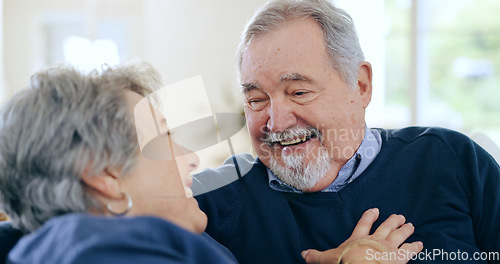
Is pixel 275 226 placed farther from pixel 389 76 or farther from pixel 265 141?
pixel 389 76

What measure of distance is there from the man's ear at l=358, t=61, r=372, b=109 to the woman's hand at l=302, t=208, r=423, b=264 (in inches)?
15.1

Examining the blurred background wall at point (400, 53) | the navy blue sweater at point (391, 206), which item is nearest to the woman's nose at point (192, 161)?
the navy blue sweater at point (391, 206)

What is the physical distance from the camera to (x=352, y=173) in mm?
1430

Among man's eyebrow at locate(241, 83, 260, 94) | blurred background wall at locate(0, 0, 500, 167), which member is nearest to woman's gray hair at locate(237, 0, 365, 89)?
man's eyebrow at locate(241, 83, 260, 94)

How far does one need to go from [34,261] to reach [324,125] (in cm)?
92

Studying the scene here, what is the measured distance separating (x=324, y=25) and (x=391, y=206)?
565 millimetres

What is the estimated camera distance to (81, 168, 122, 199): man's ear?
877 mm

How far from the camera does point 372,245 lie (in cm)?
115

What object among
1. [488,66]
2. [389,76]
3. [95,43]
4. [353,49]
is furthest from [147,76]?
[95,43]

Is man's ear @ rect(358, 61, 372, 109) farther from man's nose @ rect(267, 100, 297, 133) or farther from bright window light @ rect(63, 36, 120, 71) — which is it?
bright window light @ rect(63, 36, 120, 71)

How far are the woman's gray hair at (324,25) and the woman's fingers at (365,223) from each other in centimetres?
39

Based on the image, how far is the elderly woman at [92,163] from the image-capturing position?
0.79 metres

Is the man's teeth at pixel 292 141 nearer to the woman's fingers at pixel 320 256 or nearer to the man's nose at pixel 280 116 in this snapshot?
the man's nose at pixel 280 116

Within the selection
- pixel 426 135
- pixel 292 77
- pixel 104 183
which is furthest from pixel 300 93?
pixel 104 183
